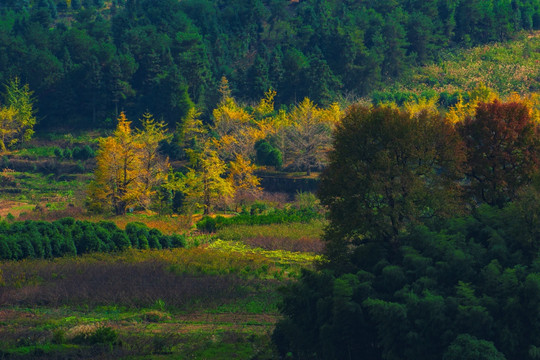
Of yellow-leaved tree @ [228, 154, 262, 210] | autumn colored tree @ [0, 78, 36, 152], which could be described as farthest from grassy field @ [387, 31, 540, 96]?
autumn colored tree @ [0, 78, 36, 152]

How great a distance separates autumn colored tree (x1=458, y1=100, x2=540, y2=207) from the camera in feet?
121

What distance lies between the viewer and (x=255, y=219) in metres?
58.1

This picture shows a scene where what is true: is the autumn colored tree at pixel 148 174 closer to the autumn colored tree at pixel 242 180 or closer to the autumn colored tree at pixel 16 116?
the autumn colored tree at pixel 242 180

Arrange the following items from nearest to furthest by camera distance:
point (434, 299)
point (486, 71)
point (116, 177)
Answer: point (434, 299) < point (116, 177) < point (486, 71)

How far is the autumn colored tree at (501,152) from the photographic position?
36875 mm

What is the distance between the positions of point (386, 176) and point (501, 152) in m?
5.01

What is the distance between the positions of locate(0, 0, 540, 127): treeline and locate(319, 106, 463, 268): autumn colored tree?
165 ft

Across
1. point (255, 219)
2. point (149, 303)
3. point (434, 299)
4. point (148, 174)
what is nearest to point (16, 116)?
point (148, 174)

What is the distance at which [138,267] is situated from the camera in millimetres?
44969

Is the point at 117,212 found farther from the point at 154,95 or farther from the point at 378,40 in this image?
the point at 378,40

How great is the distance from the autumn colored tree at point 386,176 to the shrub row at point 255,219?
20549mm

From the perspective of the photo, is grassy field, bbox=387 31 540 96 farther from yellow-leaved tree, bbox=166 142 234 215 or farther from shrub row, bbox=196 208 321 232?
shrub row, bbox=196 208 321 232

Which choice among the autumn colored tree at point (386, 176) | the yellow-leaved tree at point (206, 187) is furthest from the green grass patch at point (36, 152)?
the autumn colored tree at point (386, 176)

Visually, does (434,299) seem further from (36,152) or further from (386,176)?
(36,152)
